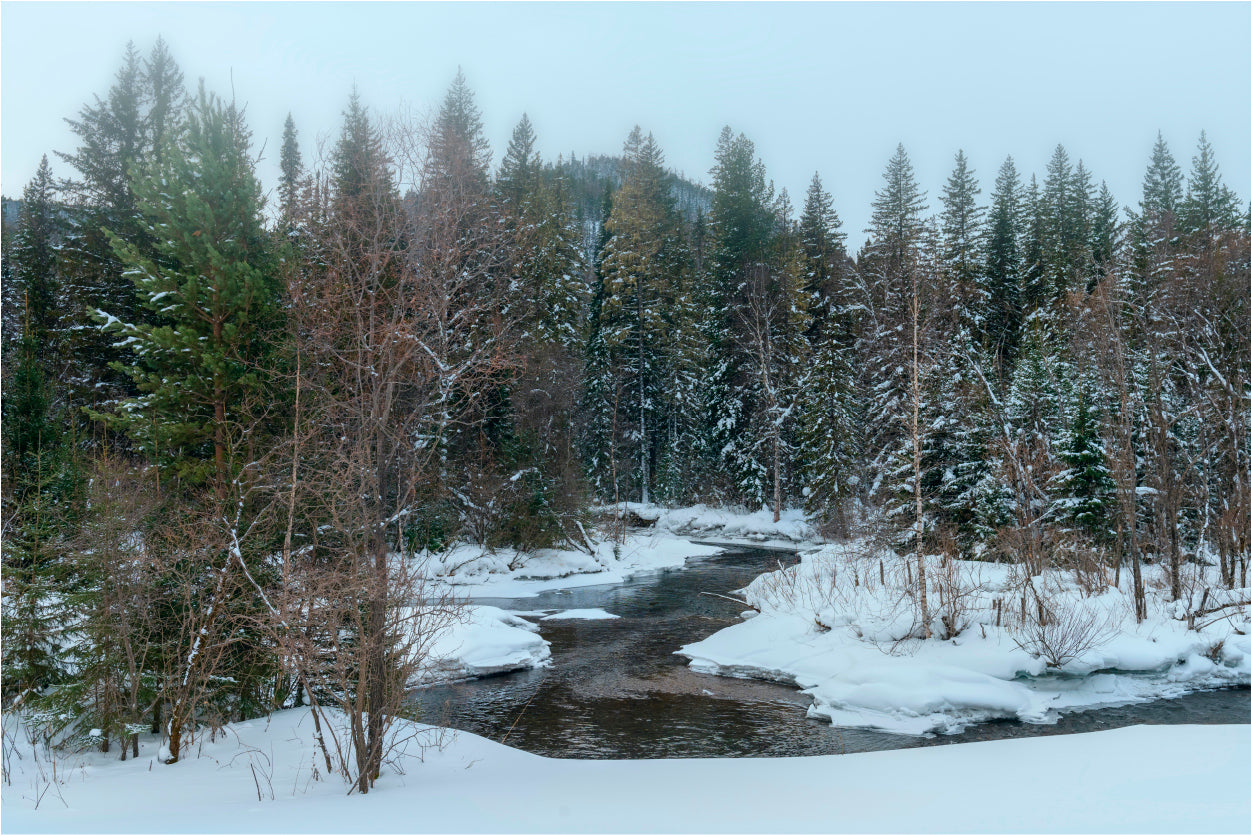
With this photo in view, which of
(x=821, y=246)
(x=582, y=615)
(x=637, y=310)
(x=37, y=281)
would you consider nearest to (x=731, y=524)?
(x=637, y=310)

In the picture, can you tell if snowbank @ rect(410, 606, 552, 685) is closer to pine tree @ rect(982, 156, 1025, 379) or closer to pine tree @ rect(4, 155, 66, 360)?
pine tree @ rect(4, 155, 66, 360)

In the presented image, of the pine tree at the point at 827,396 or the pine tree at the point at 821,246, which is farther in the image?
the pine tree at the point at 821,246

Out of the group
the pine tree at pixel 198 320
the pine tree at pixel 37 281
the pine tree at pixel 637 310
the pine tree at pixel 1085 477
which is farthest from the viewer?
the pine tree at pixel 637 310

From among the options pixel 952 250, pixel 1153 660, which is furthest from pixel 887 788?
pixel 952 250

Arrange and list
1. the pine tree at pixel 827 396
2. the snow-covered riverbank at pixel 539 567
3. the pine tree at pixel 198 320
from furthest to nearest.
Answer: the pine tree at pixel 827 396 < the snow-covered riverbank at pixel 539 567 < the pine tree at pixel 198 320

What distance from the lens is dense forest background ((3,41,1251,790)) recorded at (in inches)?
356

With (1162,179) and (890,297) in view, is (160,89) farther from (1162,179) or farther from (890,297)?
(1162,179)

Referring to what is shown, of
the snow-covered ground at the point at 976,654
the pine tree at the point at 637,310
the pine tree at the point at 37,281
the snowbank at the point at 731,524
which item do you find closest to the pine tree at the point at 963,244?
the snowbank at the point at 731,524

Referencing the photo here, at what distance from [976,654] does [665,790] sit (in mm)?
7612

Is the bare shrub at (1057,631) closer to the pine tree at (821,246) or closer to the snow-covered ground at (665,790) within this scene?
the snow-covered ground at (665,790)

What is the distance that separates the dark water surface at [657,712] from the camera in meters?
10.2

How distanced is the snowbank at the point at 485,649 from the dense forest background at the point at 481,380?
2500mm

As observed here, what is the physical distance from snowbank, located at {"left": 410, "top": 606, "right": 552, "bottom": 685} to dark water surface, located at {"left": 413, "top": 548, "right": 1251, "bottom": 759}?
275 mm

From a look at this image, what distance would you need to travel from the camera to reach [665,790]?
25.0 feet
